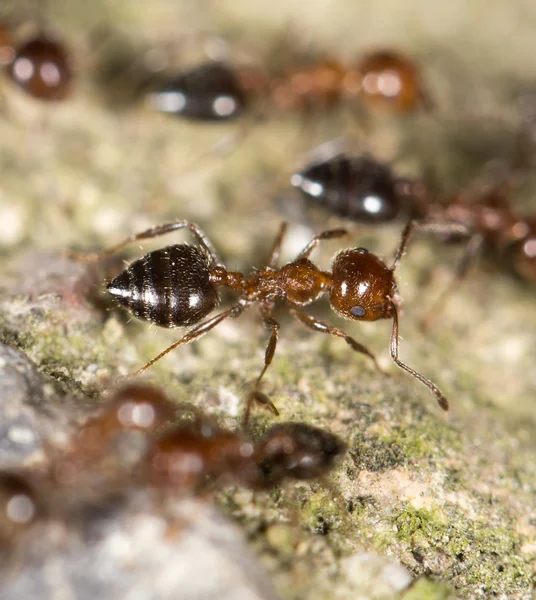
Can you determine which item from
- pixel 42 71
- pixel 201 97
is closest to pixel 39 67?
pixel 42 71

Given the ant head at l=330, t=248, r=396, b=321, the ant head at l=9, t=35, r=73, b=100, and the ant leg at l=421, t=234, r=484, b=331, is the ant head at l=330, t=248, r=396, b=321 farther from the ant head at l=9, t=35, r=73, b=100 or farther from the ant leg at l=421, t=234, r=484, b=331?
the ant head at l=9, t=35, r=73, b=100

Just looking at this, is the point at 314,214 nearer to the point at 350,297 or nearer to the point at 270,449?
the point at 350,297

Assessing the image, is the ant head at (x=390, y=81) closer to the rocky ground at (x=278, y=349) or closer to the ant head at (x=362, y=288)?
the rocky ground at (x=278, y=349)

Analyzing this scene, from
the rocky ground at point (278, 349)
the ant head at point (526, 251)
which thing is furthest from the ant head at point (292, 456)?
the ant head at point (526, 251)

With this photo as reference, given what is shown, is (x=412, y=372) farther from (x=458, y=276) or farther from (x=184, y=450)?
(x=184, y=450)

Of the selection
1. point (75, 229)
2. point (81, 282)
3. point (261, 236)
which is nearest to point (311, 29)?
point (261, 236)

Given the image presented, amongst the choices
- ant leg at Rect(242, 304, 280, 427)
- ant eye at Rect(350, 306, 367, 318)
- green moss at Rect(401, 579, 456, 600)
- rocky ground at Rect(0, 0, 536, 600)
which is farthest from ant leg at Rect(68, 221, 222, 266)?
green moss at Rect(401, 579, 456, 600)
